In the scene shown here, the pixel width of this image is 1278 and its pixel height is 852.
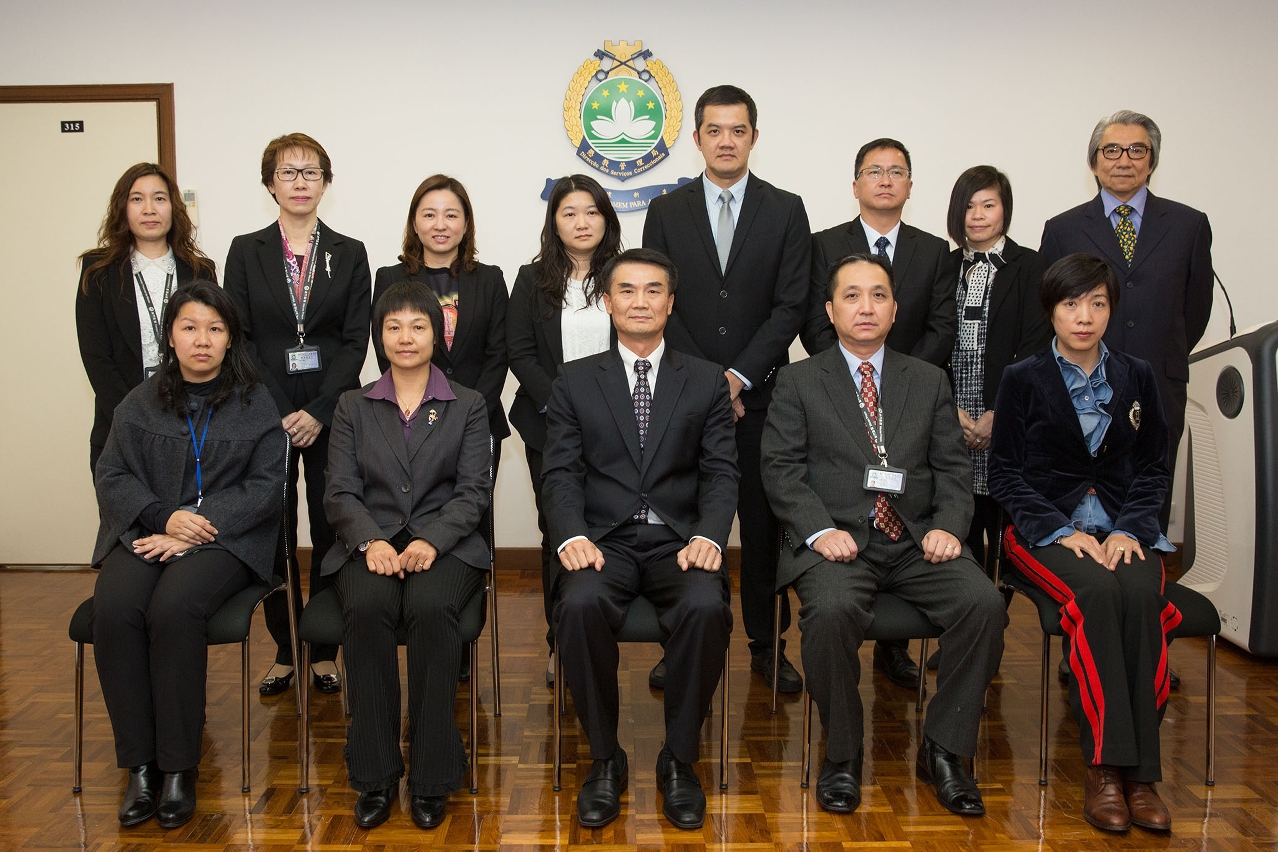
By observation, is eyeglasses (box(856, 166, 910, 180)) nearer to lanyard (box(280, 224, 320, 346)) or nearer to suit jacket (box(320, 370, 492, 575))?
suit jacket (box(320, 370, 492, 575))

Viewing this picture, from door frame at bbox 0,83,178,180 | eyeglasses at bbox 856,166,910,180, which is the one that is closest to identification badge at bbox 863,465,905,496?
eyeglasses at bbox 856,166,910,180

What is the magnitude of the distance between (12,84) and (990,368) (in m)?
5.17

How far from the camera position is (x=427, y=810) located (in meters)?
2.57

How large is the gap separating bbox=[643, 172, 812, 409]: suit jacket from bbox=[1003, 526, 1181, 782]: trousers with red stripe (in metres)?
1.22

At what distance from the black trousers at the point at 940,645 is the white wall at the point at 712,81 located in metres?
2.96

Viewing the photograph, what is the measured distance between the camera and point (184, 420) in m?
2.89

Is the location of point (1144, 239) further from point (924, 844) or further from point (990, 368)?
point (924, 844)

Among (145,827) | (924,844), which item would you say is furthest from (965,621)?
(145,827)

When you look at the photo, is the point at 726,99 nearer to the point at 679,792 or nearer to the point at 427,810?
the point at 679,792

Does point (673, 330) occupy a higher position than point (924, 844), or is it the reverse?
point (673, 330)

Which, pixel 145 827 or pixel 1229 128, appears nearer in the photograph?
pixel 145 827

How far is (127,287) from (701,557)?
226 centimetres

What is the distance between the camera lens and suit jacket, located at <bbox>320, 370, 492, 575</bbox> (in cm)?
280

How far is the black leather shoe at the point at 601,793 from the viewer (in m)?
2.54
